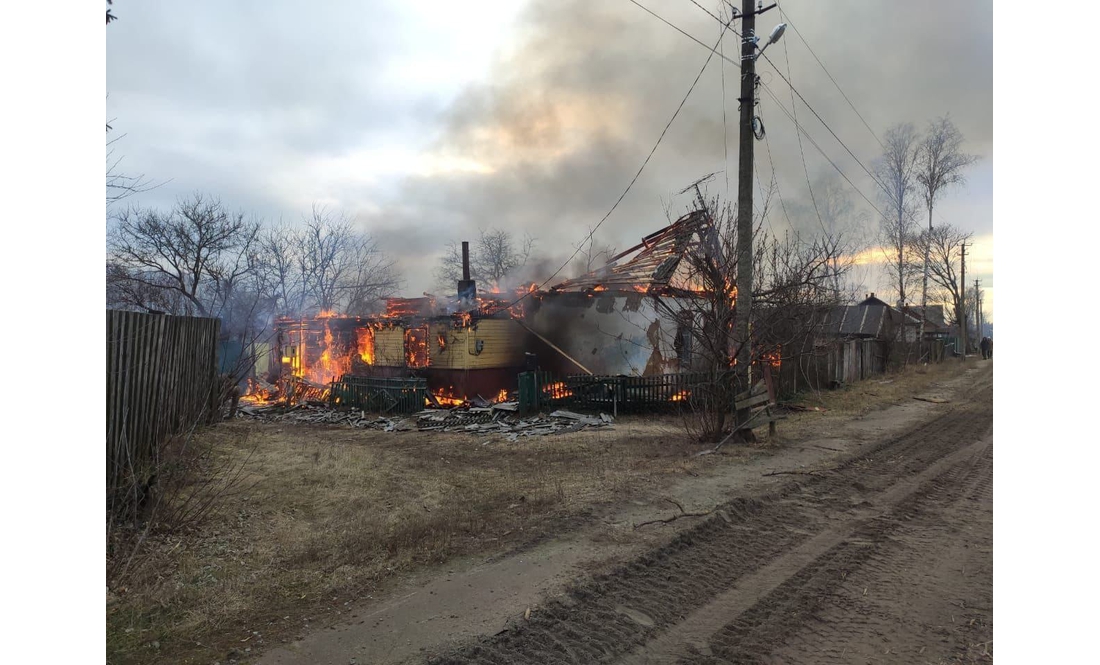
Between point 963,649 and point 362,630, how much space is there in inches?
152

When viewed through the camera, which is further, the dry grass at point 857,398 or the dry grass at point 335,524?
the dry grass at point 857,398

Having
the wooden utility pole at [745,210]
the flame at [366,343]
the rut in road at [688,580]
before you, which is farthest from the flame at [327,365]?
the rut in road at [688,580]

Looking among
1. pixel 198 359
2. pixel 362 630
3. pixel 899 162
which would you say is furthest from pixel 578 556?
pixel 899 162

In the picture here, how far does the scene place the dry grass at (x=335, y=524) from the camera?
3.89m

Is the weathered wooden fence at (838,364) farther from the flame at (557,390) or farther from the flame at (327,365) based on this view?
the flame at (327,365)

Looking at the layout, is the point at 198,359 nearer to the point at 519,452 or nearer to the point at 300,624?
the point at 300,624

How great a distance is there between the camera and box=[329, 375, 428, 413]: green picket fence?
17.6m

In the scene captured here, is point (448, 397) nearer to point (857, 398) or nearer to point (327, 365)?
point (327, 365)

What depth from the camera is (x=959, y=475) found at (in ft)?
25.4

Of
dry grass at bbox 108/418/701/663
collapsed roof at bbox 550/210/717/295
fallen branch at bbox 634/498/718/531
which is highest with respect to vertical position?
collapsed roof at bbox 550/210/717/295

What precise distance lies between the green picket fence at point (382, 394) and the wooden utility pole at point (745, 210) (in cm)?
1083

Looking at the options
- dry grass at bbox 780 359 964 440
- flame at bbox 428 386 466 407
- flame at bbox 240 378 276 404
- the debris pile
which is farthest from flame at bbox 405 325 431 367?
dry grass at bbox 780 359 964 440

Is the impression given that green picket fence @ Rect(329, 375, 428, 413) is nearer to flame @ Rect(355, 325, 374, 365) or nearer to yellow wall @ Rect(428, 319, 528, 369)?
yellow wall @ Rect(428, 319, 528, 369)

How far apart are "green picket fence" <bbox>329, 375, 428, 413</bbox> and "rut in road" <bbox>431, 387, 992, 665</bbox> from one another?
1271cm
